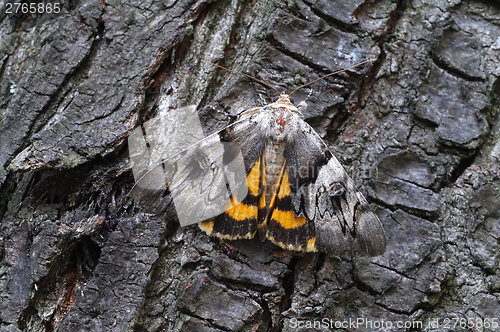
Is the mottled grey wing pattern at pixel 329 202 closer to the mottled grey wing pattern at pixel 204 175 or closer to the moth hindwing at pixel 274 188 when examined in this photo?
the moth hindwing at pixel 274 188

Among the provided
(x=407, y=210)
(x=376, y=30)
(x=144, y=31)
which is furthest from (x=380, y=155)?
(x=144, y=31)

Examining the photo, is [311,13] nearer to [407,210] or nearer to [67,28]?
[407,210]

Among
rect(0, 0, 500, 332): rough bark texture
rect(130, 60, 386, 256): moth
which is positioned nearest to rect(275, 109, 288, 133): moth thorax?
rect(130, 60, 386, 256): moth

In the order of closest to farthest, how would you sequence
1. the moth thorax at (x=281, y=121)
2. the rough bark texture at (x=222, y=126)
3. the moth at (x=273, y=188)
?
1. the rough bark texture at (x=222, y=126)
2. the moth at (x=273, y=188)
3. the moth thorax at (x=281, y=121)

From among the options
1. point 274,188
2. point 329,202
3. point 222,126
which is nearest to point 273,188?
point 274,188

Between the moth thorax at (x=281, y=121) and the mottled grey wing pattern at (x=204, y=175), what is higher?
the moth thorax at (x=281, y=121)

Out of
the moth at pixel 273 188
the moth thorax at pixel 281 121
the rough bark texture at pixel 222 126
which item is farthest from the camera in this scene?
the moth thorax at pixel 281 121

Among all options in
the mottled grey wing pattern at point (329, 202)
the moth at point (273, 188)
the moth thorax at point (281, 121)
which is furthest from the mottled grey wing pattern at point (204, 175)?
the mottled grey wing pattern at point (329, 202)
